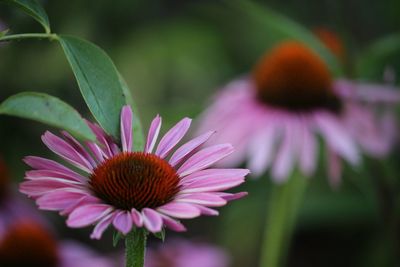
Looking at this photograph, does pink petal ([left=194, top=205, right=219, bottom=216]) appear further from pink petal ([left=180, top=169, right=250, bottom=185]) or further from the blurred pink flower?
the blurred pink flower

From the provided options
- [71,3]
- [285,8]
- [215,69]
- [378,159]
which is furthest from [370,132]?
[285,8]

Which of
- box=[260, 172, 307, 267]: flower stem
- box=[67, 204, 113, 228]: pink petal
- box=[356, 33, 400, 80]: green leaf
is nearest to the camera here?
box=[67, 204, 113, 228]: pink petal

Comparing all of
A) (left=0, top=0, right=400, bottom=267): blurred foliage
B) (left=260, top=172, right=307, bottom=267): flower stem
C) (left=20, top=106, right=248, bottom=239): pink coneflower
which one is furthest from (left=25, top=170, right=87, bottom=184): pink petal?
(left=0, top=0, right=400, bottom=267): blurred foliage

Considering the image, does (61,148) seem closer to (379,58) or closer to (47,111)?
(47,111)

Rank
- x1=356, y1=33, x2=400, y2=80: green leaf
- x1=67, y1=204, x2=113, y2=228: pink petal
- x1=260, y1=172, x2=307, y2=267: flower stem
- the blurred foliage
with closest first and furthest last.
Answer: x1=67, y1=204, x2=113, y2=228: pink petal → x1=260, y1=172, x2=307, y2=267: flower stem → x1=356, y1=33, x2=400, y2=80: green leaf → the blurred foliage

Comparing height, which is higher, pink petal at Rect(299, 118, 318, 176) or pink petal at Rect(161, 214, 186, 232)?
pink petal at Rect(299, 118, 318, 176)

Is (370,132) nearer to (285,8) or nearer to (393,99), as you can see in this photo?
(393,99)
